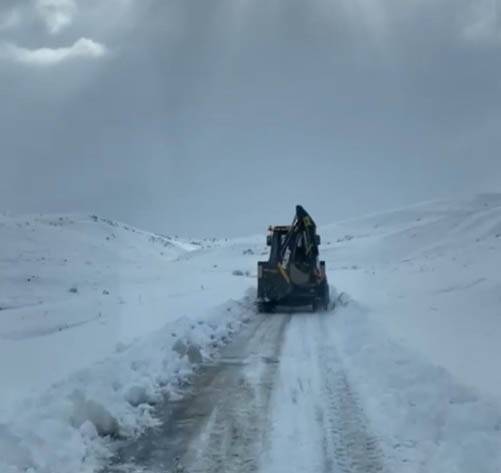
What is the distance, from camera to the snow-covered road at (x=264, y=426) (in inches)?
239

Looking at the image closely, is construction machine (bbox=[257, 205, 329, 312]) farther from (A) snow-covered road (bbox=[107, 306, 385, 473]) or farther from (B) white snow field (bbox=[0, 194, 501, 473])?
(A) snow-covered road (bbox=[107, 306, 385, 473])

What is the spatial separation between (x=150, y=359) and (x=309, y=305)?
14.5 m

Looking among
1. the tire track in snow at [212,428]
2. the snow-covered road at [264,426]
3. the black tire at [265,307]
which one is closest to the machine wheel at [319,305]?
the black tire at [265,307]

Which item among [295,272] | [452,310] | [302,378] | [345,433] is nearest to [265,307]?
[295,272]

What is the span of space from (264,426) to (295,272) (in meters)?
16.5

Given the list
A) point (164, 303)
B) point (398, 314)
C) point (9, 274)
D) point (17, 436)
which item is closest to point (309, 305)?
point (164, 303)

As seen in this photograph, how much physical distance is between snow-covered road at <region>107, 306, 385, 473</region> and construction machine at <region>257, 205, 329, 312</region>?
37.5ft

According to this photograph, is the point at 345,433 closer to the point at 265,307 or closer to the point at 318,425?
the point at 318,425

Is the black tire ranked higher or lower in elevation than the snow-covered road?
higher

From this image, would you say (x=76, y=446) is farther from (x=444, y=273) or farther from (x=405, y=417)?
(x=444, y=273)

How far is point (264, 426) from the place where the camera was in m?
7.25

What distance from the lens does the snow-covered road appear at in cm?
607

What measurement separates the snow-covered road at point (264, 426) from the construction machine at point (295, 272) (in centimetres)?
1142

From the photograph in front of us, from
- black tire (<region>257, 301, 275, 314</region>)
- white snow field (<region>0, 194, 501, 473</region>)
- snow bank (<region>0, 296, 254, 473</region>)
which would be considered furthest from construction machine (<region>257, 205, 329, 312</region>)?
snow bank (<region>0, 296, 254, 473</region>)
